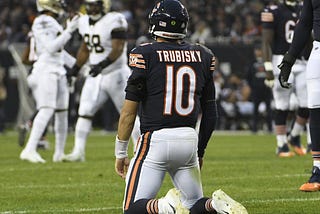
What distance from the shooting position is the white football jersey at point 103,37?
36.8 feet

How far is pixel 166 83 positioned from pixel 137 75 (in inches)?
7.4

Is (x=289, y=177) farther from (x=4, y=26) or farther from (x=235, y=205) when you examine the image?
(x=4, y=26)

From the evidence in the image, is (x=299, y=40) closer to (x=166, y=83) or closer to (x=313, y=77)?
(x=313, y=77)

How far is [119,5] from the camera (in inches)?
1094

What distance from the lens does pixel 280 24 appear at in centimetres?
1220

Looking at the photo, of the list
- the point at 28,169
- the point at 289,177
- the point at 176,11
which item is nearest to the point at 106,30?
the point at 28,169

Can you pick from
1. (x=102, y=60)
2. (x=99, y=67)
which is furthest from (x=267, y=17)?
(x=99, y=67)

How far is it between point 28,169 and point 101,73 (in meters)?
1.48

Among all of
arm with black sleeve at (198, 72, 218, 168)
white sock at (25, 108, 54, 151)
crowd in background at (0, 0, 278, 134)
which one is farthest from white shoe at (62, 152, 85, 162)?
crowd in background at (0, 0, 278, 134)

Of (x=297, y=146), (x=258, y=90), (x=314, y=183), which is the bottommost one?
(x=258, y=90)

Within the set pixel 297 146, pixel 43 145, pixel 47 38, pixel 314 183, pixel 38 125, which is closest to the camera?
pixel 314 183

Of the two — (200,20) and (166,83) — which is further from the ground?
(166,83)

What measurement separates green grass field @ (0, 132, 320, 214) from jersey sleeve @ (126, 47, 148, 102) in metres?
1.45

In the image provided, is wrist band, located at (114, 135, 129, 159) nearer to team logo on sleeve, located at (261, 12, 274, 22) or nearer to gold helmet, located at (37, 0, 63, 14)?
gold helmet, located at (37, 0, 63, 14)
